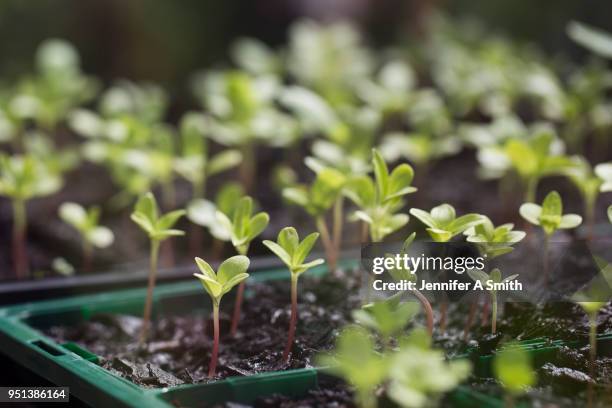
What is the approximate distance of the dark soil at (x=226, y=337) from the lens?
3.31ft

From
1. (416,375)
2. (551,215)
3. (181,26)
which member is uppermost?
(181,26)

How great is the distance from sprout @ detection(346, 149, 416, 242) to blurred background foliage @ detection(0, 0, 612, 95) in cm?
175

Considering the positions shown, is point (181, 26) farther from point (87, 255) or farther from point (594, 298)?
point (594, 298)

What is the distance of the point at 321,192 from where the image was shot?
115 cm

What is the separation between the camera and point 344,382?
36.0 inches

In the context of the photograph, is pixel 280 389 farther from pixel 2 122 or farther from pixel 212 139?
pixel 212 139

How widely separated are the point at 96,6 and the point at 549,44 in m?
1.64

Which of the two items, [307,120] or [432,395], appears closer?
[432,395]

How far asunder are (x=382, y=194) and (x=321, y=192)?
0.15 meters

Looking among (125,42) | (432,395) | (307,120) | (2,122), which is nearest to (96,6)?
(125,42)

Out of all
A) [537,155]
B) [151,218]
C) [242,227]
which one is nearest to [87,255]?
[151,218]

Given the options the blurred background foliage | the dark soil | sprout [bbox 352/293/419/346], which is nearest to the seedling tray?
the dark soil

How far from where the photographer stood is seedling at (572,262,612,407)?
0.90 metres

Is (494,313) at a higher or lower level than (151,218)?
lower
